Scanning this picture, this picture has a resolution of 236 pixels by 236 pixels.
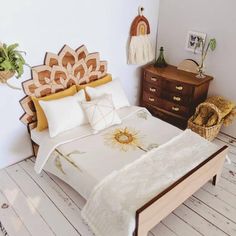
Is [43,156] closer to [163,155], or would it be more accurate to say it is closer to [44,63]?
[44,63]

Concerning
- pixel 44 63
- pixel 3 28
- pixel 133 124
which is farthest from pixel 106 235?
pixel 3 28

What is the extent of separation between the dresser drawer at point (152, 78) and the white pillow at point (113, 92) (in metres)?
0.56

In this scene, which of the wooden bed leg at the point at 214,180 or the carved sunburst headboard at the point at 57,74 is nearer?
the wooden bed leg at the point at 214,180

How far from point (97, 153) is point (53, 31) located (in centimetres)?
122

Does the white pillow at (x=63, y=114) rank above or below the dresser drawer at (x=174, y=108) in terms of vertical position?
above

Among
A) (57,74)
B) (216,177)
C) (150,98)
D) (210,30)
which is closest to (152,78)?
(150,98)

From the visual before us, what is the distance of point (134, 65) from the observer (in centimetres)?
361

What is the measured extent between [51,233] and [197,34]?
258 centimetres

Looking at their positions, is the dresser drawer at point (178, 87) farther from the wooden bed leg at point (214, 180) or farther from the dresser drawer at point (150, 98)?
the wooden bed leg at point (214, 180)

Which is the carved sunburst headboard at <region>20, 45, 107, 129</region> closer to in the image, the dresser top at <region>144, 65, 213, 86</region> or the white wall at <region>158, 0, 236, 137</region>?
the dresser top at <region>144, 65, 213, 86</region>

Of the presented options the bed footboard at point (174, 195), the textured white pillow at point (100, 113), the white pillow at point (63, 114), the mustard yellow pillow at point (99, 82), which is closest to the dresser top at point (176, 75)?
the mustard yellow pillow at point (99, 82)

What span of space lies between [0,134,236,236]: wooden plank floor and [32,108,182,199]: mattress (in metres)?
0.18

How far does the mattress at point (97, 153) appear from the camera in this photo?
2221 mm

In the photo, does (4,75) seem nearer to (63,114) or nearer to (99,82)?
(63,114)
